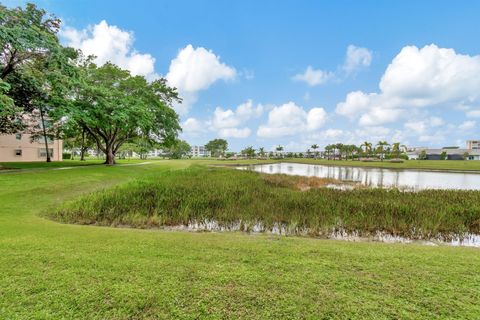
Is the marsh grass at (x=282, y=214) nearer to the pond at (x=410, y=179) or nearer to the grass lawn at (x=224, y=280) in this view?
the grass lawn at (x=224, y=280)

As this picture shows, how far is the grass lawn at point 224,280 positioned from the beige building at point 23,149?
40.2 meters

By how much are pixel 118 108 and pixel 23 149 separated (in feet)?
90.3

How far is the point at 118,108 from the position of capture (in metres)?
21.0

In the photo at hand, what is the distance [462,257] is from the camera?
4035mm

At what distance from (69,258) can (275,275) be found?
3111 mm

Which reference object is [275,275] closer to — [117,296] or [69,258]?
[117,296]

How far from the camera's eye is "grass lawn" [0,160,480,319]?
2.48 metres

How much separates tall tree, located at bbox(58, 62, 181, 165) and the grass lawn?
17.0 m

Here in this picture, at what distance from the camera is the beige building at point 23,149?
34062mm

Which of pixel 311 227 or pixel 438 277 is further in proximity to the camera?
pixel 311 227

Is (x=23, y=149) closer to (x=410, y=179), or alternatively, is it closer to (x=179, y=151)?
(x=410, y=179)

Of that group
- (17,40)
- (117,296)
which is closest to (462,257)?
(117,296)

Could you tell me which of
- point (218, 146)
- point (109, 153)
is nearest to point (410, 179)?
point (109, 153)

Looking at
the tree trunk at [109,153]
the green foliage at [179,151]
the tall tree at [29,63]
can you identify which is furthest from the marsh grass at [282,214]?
the green foliage at [179,151]
